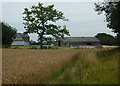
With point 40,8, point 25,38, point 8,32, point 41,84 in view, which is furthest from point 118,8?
point 25,38

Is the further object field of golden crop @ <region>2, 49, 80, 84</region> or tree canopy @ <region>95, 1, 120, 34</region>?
tree canopy @ <region>95, 1, 120, 34</region>

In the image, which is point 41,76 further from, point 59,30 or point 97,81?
point 59,30

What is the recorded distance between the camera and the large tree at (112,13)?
43.2ft

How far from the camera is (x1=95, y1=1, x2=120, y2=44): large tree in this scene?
1317 centimetres

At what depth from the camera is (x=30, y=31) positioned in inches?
Answer: 1400

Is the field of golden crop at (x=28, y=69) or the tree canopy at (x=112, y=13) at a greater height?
the tree canopy at (x=112, y=13)

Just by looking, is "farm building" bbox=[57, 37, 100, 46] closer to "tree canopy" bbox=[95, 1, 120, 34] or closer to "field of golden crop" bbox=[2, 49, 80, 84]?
"tree canopy" bbox=[95, 1, 120, 34]

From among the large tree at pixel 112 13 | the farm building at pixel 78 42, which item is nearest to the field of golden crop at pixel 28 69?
the large tree at pixel 112 13

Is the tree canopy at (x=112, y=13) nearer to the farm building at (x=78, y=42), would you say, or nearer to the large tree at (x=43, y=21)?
the large tree at (x=43, y=21)

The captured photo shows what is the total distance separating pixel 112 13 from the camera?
45.3 ft

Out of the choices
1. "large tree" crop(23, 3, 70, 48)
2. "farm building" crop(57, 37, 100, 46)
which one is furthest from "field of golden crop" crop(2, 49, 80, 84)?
"farm building" crop(57, 37, 100, 46)

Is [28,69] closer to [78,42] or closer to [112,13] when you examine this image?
[112,13]

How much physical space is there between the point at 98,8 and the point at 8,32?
29.1 metres

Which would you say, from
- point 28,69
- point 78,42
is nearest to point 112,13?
point 28,69
